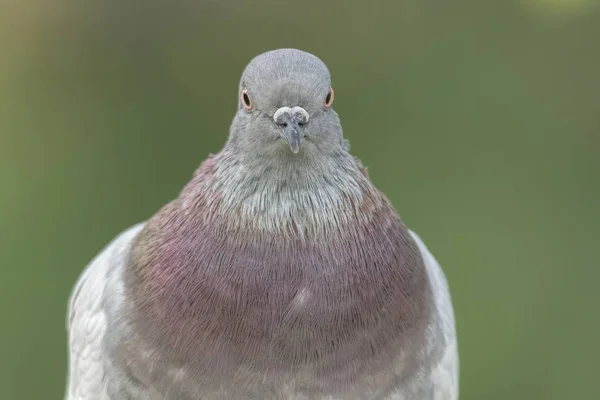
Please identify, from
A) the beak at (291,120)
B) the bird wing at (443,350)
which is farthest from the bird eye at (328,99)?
the bird wing at (443,350)

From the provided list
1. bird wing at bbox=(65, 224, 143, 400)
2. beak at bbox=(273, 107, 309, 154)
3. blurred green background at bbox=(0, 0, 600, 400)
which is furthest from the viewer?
blurred green background at bbox=(0, 0, 600, 400)

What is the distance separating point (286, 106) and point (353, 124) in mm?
2791

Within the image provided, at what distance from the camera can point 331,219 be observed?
2.14m

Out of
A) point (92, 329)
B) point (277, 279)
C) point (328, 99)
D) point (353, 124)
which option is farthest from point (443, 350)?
point (353, 124)

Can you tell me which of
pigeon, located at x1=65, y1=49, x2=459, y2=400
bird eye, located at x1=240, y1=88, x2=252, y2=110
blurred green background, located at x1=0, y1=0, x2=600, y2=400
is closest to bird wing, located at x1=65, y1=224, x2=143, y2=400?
pigeon, located at x1=65, y1=49, x2=459, y2=400

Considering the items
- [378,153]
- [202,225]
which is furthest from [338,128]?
[378,153]

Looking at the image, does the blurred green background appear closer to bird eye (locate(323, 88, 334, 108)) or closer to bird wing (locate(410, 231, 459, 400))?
bird wing (locate(410, 231, 459, 400))

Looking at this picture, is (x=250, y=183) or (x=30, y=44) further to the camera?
(x=30, y=44)

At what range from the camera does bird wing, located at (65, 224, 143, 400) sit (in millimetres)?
2332

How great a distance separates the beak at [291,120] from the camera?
1942mm

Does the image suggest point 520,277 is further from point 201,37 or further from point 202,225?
point 202,225

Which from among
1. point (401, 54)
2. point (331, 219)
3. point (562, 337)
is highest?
point (401, 54)

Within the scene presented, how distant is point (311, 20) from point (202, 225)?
9.95 ft

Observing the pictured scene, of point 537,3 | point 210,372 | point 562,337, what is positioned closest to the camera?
point 210,372
